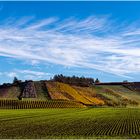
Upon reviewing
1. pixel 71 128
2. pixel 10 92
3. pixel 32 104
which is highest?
pixel 10 92

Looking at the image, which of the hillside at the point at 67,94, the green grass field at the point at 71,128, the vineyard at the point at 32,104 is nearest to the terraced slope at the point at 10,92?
the hillside at the point at 67,94

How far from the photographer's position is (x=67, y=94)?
6033 inches

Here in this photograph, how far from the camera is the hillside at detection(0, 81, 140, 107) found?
143000 mm

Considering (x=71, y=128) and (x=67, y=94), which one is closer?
(x=71, y=128)

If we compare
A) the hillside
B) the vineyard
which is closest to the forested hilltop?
the hillside

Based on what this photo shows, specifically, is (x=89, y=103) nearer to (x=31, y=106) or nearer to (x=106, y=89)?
(x=31, y=106)

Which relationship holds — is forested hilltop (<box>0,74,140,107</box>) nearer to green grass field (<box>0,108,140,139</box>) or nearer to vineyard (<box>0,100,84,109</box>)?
vineyard (<box>0,100,84,109</box>)

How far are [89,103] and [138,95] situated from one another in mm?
42019


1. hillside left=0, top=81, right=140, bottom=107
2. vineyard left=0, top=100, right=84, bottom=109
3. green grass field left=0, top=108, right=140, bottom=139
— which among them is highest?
hillside left=0, top=81, right=140, bottom=107

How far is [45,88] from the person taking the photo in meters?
159

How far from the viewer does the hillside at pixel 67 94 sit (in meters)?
143

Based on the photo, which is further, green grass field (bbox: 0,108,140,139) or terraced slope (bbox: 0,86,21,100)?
terraced slope (bbox: 0,86,21,100)

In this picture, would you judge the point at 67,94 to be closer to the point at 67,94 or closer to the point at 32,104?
the point at 67,94

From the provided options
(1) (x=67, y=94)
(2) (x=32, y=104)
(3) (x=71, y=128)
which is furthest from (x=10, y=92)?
(3) (x=71, y=128)
